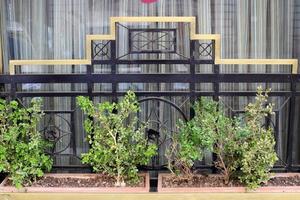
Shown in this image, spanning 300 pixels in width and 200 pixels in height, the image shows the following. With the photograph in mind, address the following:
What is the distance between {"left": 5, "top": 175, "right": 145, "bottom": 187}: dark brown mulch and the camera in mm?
3498

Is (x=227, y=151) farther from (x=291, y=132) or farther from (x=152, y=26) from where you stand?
(x=152, y=26)

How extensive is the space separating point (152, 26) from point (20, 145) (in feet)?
4.41

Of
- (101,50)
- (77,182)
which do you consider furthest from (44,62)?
(77,182)

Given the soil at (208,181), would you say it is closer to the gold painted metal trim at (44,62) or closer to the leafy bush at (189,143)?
the leafy bush at (189,143)

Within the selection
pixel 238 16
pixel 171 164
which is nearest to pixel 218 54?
pixel 238 16

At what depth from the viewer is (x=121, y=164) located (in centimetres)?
348

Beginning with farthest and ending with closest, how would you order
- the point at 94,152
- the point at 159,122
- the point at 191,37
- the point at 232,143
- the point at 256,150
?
the point at 159,122
the point at 191,37
the point at 94,152
the point at 232,143
the point at 256,150

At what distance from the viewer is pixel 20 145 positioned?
3465mm

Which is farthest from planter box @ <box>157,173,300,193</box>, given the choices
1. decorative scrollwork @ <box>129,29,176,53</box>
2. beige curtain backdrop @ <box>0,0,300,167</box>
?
decorative scrollwork @ <box>129,29,176,53</box>

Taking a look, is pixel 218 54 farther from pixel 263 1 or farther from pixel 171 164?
pixel 171 164

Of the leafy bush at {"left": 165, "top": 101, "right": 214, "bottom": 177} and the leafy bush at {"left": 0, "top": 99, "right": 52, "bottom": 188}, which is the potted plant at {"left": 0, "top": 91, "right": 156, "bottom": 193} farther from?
the leafy bush at {"left": 165, "top": 101, "right": 214, "bottom": 177}

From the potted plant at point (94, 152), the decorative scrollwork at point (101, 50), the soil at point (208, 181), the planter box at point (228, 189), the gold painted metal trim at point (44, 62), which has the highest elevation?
the decorative scrollwork at point (101, 50)

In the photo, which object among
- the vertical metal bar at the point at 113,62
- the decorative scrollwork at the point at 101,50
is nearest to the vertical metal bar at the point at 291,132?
the vertical metal bar at the point at 113,62

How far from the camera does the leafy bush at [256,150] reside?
329 centimetres
